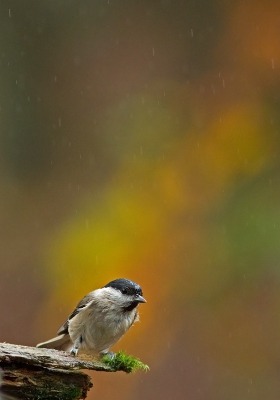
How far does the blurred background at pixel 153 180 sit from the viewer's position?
4.70 meters

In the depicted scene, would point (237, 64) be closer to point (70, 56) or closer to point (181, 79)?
point (181, 79)

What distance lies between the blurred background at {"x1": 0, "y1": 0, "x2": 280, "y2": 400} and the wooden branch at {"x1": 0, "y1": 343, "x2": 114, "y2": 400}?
108 inches

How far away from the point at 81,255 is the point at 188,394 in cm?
143

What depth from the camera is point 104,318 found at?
2.40m

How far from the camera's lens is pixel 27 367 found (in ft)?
5.64

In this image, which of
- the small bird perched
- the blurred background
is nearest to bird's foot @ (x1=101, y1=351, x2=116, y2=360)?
the small bird perched

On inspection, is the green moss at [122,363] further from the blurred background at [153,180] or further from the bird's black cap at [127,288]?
the blurred background at [153,180]

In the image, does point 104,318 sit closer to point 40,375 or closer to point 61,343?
point 61,343

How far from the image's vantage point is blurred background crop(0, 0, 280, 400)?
470cm

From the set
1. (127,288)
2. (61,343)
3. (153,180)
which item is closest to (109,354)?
(127,288)

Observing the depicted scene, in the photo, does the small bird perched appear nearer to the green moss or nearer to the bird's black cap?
the bird's black cap

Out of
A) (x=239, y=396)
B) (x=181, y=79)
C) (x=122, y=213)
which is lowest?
(x=239, y=396)

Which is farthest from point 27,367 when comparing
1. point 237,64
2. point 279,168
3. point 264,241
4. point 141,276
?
point 237,64

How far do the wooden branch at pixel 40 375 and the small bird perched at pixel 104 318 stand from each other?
51cm
